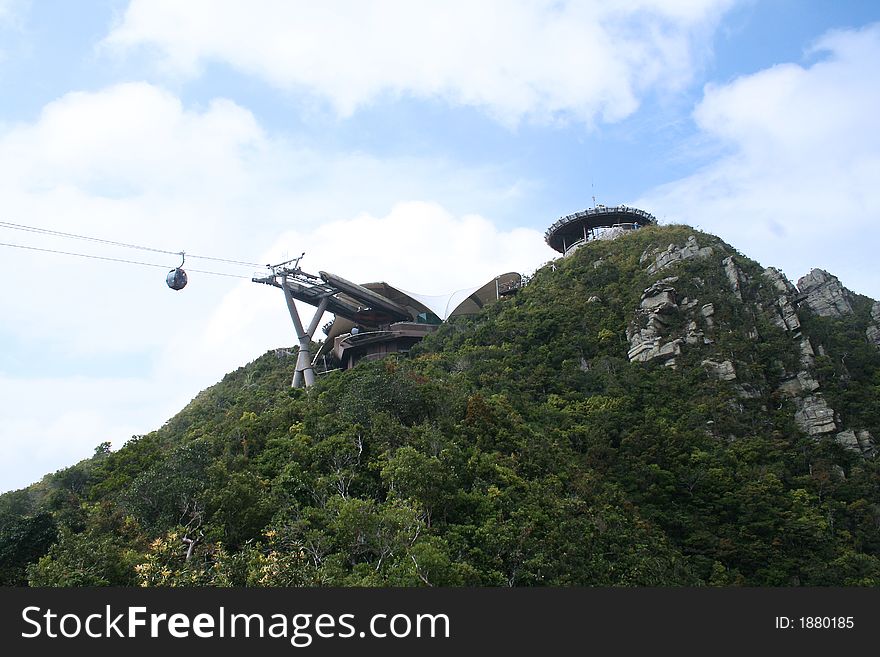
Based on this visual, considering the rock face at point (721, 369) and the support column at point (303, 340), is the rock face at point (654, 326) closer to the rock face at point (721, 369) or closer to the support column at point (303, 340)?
the rock face at point (721, 369)

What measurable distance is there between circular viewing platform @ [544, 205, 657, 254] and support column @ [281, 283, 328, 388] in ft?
77.9

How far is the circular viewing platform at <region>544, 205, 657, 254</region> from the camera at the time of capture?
5956 cm

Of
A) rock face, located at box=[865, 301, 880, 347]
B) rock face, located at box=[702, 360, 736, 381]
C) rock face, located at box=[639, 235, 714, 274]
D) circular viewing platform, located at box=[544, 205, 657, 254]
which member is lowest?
rock face, located at box=[702, 360, 736, 381]

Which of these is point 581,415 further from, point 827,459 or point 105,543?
point 105,543

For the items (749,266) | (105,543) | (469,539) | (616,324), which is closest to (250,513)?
(105,543)

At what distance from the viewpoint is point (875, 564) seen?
2402 centimetres

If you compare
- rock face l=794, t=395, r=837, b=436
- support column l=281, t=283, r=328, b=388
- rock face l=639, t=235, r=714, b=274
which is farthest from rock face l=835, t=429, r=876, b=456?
support column l=281, t=283, r=328, b=388

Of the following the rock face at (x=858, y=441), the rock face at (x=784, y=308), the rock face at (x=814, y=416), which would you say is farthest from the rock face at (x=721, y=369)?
the rock face at (x=784, y=308)

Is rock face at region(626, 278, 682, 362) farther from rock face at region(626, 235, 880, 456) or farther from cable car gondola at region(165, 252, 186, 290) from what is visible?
cable car gondola at region(165, 252, 186, 290)

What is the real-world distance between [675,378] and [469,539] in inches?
785

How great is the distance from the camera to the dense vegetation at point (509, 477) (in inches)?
651

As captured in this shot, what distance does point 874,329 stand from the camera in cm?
4225

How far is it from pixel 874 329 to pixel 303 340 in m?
31.9

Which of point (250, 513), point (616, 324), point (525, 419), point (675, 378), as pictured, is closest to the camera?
point (250, 513)
